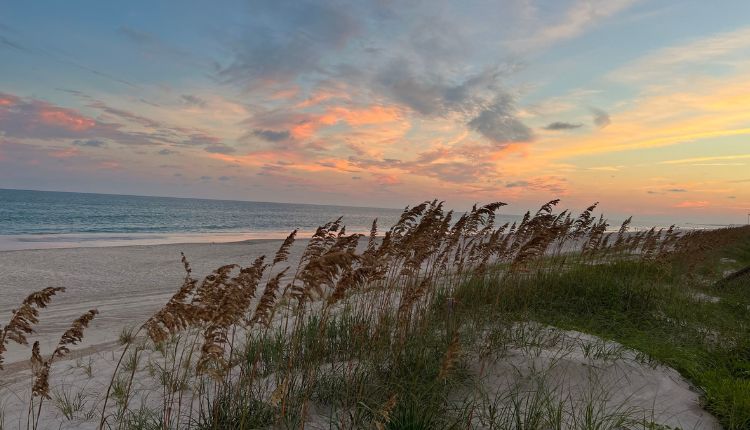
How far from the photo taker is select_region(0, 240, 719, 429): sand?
4.85 meters

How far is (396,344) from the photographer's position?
17.3 feet

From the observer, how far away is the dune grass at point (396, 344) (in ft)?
11.6

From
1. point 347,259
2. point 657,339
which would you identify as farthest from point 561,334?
point 347,259

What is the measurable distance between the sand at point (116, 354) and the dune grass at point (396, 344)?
16cm

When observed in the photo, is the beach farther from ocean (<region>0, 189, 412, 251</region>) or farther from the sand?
ocean (<region>0, 189, 412, 251</region>)

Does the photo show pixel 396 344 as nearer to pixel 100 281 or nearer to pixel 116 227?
pixel 100 281

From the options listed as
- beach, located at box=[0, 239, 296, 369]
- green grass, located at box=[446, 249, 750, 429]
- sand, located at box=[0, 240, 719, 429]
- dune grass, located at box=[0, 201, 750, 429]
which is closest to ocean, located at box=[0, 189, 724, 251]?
beach, located at box=[0, 239, 296, 369]

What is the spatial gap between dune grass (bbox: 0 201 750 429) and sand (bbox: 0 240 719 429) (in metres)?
0.16

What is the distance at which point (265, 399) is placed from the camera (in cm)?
449

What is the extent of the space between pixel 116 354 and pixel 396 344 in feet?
15.9

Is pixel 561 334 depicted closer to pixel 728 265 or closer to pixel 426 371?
pixel 426 371

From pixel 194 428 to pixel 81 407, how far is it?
192cm

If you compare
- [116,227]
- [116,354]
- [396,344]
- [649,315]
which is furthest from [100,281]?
[116,227]

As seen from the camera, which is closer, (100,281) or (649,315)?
(649,315)
